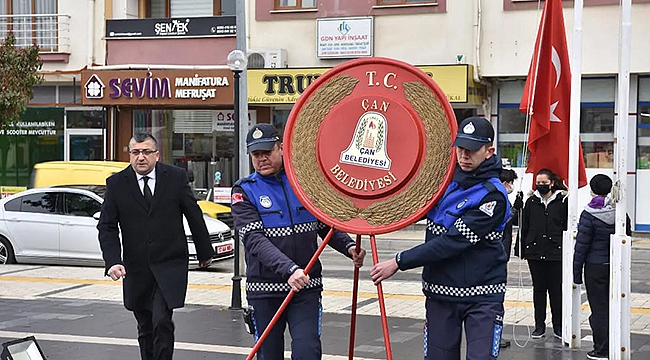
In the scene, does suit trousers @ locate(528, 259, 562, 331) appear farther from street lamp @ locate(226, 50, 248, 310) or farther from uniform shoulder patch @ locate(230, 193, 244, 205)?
uniform shoulder patch @ locate(230, 193, 244, 205)

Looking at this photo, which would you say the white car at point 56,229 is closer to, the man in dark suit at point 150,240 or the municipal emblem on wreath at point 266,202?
the man in dark suit at point 150,240

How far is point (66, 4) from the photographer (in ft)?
87.9

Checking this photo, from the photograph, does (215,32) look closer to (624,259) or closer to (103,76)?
(103,76)

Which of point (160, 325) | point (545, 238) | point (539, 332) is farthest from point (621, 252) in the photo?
point (160, 325)

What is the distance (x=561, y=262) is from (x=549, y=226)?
38 cm

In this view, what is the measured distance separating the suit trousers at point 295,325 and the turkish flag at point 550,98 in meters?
3.75

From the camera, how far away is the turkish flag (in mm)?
9203

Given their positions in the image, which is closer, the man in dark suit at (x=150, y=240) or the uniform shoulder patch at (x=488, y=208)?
the uniform shoulder patch at (x=488, y=208)

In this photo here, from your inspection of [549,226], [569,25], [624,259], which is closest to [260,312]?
[624,259]

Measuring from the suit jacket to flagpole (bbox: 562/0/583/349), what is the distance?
12.0 feet

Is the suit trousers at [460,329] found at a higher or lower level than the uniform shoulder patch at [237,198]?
lower

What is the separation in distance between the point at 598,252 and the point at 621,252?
1.48 ft

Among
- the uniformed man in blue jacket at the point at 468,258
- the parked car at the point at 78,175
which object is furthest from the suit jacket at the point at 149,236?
the parked car at the point at 78,175

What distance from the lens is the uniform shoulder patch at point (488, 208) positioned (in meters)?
5.69
